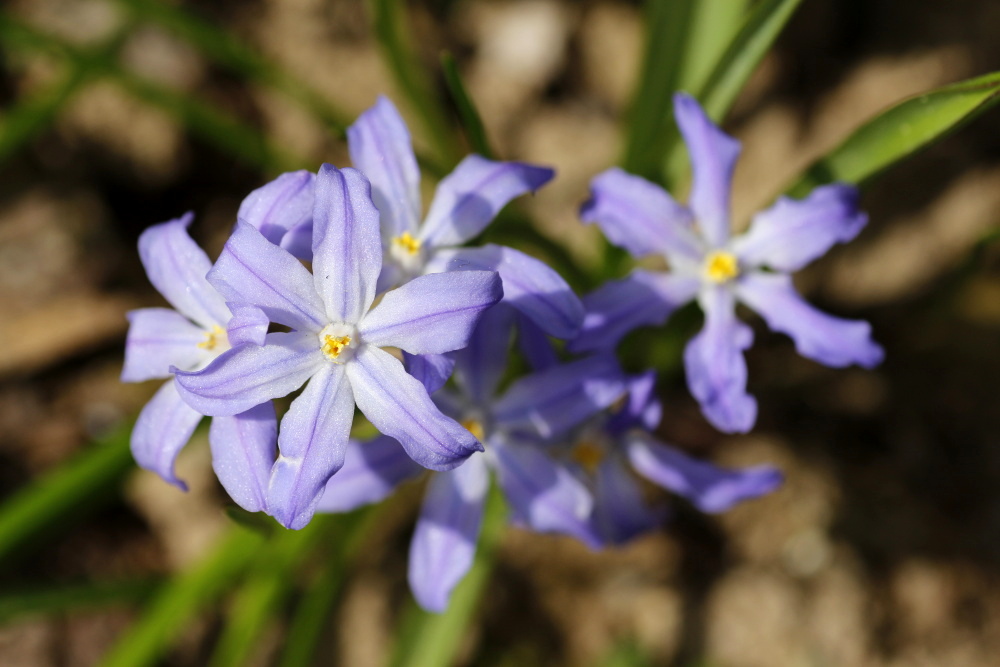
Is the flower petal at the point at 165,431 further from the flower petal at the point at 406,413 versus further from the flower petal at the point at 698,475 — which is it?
the flower petal at the point at 698,475

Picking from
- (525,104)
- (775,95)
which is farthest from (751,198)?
(525,104)

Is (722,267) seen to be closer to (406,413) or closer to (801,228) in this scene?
(801,228)

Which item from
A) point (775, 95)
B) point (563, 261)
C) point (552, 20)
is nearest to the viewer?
point (563, 261)

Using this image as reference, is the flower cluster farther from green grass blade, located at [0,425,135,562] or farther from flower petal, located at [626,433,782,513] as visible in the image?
green grass blade, located at [0,425,135,562]

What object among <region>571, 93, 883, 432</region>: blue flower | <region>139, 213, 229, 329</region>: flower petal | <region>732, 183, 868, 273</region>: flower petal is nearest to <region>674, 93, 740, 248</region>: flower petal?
<region>571, 93, 883, 432</region>: blue flower

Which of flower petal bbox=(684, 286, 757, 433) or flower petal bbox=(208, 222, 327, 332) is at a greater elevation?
flower petal bbox=(208, 222, 327, 332)

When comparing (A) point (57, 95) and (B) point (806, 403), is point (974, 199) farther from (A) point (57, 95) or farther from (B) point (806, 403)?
(A) point (57, 95)
